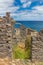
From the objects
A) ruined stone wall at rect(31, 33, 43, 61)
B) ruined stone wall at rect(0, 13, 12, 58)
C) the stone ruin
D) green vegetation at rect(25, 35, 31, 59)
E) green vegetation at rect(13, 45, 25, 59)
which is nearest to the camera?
ruined stone wall at rect(0, 13, 12, 58)

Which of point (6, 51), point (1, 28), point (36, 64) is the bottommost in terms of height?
point (36, 64)

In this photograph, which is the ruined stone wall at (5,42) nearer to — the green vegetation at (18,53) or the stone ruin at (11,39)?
the stone ruin at (11,39)

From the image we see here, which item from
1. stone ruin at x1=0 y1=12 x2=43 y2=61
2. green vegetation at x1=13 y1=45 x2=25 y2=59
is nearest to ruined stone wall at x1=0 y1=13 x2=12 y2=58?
stone ruin at x1=0 y1=12 x2=43 y2=61

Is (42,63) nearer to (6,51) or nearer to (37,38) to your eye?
(37,38)

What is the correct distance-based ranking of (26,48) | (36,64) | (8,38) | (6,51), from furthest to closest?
(26,48) < (36,64) < (8,38) < (6,51)

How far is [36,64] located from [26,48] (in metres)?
3.01

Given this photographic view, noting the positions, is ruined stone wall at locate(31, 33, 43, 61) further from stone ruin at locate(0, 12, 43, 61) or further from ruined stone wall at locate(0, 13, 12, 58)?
ruined stone wall at locate(0, 13, 12, 58)

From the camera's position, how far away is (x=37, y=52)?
22484mm

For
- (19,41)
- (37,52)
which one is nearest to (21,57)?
(37,52)

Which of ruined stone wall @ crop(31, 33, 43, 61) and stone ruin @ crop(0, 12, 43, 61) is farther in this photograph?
ruined stone wall @ crop(31, 33, 43, 61)

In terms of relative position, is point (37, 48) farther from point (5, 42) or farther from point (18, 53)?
point (5, 42)

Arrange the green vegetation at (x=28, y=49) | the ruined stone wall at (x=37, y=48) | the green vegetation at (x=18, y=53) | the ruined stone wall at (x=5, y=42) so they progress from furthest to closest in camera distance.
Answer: the green vegetation at (x=28, y=49) → the green vegetation at (x=18, y=53) → the ruined stone wall at (x=37, y=48) → the ruined stone wall at (x=5, y=42)

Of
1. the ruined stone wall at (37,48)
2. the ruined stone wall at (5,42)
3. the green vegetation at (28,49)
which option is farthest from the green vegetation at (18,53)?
the ruined stone wall at (5,42)

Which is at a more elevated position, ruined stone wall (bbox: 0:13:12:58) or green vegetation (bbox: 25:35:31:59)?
ruined stone wall (bbox: 0:13:12:58)
